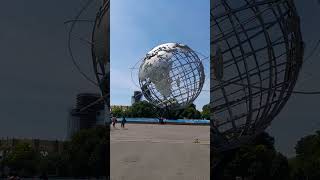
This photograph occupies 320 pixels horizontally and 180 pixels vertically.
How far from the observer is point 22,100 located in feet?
39.8

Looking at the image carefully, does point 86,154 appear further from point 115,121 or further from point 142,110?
point 142,110

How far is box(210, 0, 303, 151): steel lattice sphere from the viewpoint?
12.9 metres

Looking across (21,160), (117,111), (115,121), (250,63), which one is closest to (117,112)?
(117,111)

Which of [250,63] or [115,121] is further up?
[250,63]

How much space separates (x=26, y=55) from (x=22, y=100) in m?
1.05

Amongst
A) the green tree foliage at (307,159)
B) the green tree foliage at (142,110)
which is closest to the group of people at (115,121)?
the green tree foliage at (142,110)

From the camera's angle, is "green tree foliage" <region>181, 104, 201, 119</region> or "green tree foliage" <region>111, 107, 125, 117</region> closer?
"green tree foliage" <region>111, 107, 125, 117</region>

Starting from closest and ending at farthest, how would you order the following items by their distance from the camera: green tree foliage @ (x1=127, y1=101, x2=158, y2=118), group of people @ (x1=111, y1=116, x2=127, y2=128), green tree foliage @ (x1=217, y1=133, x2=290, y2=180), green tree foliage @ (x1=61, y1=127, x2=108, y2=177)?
green tree foliage @ (x1=61, y1=127, x2=108, y2=177), green tree foliage @ (x1=217, y1=133, x2=290, y2=180), group of people @ (x1=111, y1=116, x2=127, y2=128), green tree foliage @ (x1=127, y1=101, x2=158, y2=118)

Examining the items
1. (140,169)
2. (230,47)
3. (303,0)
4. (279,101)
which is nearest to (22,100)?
(140,169)

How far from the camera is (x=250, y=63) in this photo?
13.2 meters

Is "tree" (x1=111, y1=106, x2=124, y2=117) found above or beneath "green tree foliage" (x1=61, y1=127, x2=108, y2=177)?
above

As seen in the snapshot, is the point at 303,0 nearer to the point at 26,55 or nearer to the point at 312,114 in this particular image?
the point at 312,114

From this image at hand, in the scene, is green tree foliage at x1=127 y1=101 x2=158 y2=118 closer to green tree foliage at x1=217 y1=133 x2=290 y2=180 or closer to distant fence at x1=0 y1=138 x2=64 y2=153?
distant fence at x1=0 y1=138 x2=64 y2=153

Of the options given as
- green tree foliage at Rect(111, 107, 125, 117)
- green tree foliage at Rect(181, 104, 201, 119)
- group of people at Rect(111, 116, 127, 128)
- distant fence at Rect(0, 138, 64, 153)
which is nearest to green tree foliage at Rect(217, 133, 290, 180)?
green tree foliage at Rect(181, 104, 201, 119)
